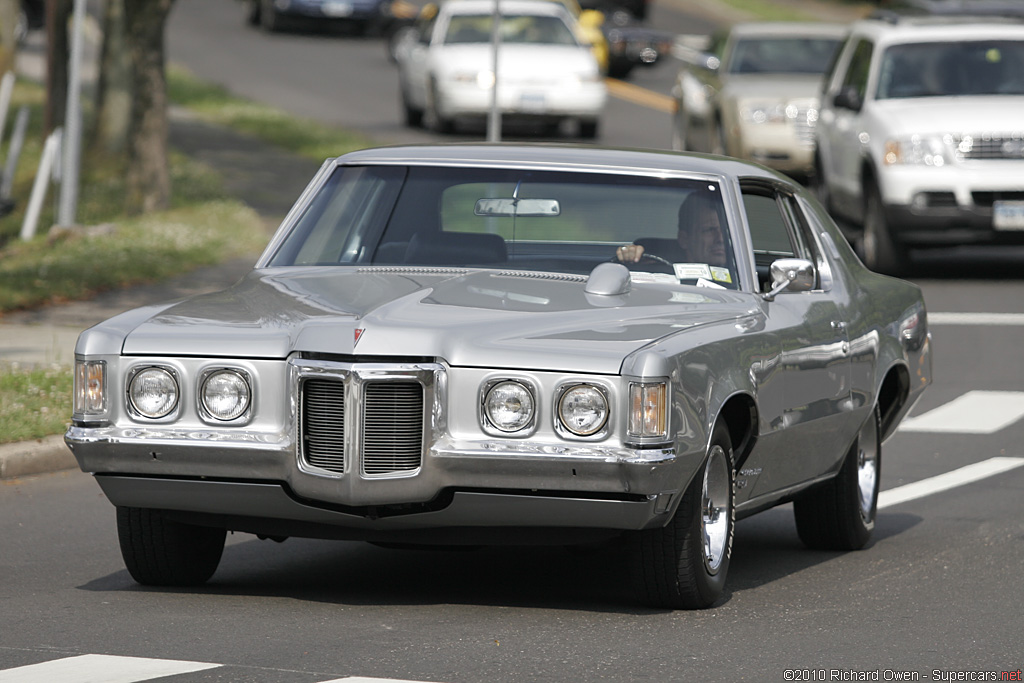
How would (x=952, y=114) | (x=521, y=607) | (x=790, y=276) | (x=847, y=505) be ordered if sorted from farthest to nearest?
(x=952, y=114), (x=847, y=505), (x=790, y=276), (x=521, y=607)

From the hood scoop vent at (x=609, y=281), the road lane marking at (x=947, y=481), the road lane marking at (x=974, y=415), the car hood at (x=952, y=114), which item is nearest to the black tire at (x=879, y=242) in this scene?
the car hood at (x=952, y=114)

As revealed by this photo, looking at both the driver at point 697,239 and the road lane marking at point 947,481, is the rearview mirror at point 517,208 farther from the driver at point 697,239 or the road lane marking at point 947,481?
the road lane marking at point 947,481

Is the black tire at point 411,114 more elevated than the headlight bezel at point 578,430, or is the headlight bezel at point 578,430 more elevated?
the headlight bezel at point 578,430

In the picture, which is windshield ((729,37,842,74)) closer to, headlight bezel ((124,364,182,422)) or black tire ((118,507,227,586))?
black tire ((118,507,227,586))

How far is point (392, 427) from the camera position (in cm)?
619

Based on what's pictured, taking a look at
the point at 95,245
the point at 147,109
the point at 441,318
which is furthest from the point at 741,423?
the point at 147,109

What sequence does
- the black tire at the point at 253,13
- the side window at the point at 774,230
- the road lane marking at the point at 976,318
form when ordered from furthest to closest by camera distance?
the black tire at the point at 253,13 → the road lane marking at the point at 976,318 → the side window at the point at 774,230

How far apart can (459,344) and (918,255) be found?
14718 mm

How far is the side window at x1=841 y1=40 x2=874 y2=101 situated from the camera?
18.2 metres

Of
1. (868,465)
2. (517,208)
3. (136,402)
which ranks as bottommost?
(868,465)

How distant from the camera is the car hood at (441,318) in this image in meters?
6.18

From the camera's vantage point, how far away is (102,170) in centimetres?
2166

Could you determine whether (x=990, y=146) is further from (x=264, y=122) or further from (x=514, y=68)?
(x=264, y=122)

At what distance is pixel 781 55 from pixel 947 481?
48.2 ft
